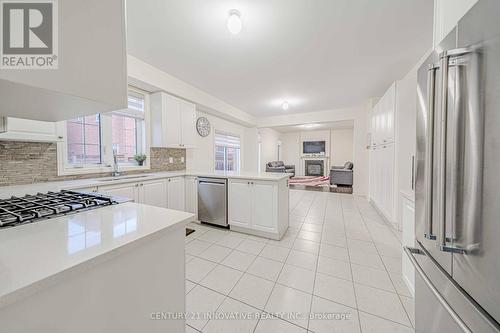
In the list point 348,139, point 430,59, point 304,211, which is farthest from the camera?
point 348,139

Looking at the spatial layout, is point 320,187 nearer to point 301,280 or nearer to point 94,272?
point 301,280

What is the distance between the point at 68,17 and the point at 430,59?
1685 mm

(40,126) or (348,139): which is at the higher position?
(348,139)

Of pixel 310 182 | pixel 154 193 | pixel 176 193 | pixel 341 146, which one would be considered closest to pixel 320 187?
pixel 310 182

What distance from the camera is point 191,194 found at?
11.0 feet

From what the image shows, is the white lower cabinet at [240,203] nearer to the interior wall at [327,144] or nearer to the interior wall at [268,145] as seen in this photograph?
the interior wall at [268,145]

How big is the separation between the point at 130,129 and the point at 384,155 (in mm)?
4668

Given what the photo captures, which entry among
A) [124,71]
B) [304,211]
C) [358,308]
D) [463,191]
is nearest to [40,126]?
[124,71]

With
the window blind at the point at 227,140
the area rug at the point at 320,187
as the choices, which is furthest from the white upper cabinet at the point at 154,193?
the area rug at the point at 320,187

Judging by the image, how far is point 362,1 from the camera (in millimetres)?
1817

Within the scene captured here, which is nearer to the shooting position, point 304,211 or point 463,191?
point 463,191

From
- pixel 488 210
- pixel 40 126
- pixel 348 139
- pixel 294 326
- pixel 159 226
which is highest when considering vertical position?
pixel 348 139

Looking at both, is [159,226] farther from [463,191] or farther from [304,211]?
[304,211]

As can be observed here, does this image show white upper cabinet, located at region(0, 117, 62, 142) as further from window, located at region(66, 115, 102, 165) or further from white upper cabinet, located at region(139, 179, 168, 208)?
white upper cabinet, located at region(139, 179, 168, 208)
